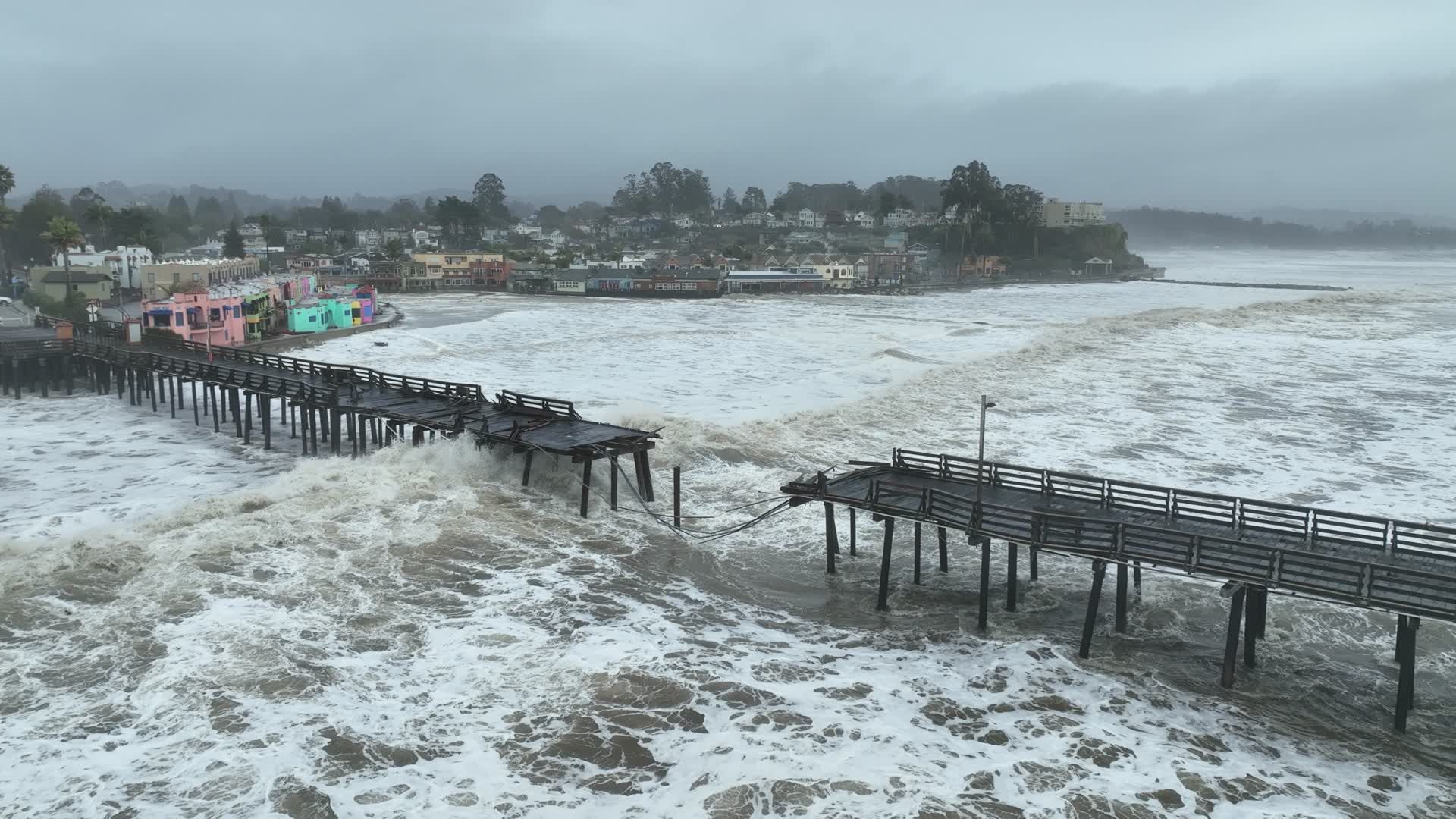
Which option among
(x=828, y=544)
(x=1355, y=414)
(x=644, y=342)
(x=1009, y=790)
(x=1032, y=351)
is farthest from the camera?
(x=644, y=342)

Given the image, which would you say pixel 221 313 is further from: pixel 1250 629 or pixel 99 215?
pixel 1250 629

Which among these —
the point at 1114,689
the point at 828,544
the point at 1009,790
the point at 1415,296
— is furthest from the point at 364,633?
the point at 1415,296

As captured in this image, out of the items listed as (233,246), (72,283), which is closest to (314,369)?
(72,283)

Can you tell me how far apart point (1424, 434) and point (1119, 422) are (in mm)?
11325

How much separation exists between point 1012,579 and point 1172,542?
324 cm

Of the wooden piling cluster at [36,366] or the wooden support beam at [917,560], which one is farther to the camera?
the wooden piling cluster at [36,366]

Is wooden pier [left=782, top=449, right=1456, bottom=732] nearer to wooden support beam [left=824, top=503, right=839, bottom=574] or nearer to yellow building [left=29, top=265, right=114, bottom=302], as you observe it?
wooden support beam [left=824, top=503, right=839, bottom=574]

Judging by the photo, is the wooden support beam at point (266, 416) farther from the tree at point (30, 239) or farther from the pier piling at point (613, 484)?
the tree at point (30, 239)

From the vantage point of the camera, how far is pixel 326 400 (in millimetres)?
32781

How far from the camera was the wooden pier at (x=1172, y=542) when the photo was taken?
15375 millimetres

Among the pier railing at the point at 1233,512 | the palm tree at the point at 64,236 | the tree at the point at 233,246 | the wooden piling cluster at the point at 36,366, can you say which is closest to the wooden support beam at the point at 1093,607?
the pier railing at the point at 1233,512

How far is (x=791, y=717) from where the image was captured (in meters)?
15.3

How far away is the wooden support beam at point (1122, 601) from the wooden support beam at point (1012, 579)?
6.29 feet

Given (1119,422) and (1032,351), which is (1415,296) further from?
(1119,422)
